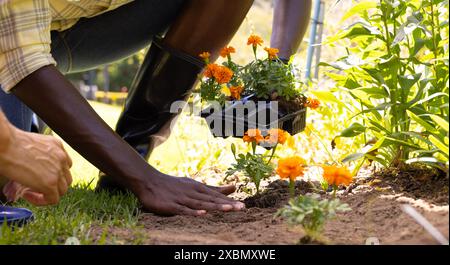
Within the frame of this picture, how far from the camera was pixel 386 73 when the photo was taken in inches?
82.6

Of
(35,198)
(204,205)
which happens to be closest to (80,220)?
(35,198)

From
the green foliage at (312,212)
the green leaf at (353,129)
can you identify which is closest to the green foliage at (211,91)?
the green leaf at (353,129)

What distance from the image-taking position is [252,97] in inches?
87.2

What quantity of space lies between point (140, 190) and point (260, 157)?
16.7 inches

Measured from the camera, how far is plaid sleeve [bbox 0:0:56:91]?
1.92 m

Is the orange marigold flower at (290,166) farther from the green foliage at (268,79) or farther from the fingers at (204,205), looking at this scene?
the green foliage at (268,79)

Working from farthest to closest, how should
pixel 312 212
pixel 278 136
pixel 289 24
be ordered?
1. pixel 289 24
2. pixel 278 136
3. pixel 312 212

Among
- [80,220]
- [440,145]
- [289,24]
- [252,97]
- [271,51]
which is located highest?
[289,24]

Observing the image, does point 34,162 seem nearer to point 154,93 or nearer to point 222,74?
point 222,74

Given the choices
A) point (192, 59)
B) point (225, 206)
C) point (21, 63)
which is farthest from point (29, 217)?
point (192, 59)

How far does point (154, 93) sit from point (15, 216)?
2.66 feet

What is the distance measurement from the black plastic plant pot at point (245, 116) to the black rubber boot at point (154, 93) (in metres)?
0.25

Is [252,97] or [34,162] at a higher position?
[252,97]

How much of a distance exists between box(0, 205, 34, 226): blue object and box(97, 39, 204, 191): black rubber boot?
1.60 ft
